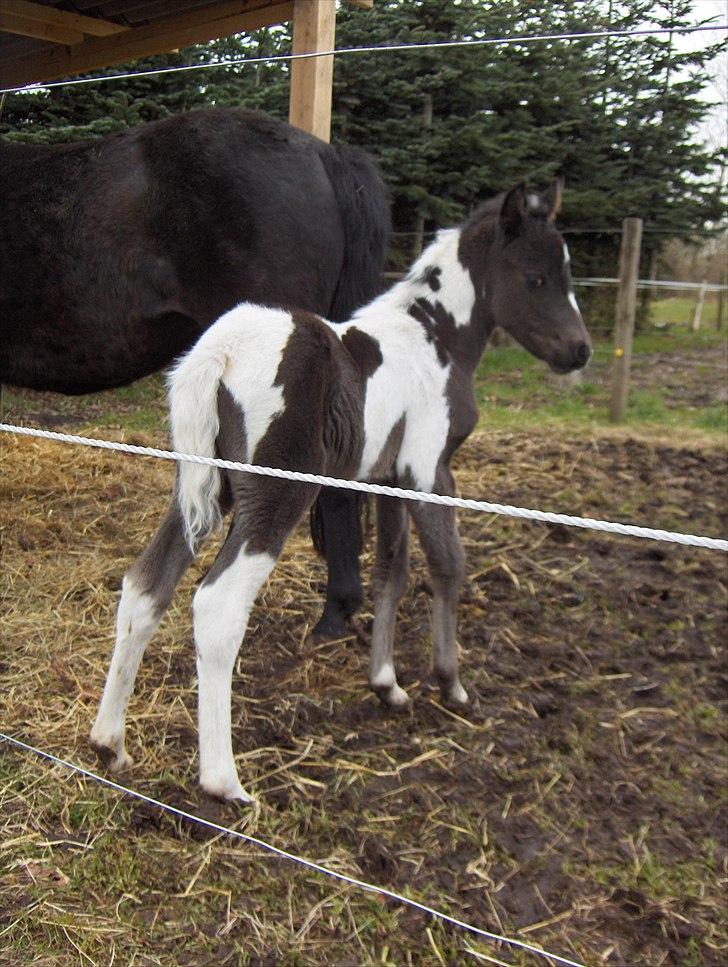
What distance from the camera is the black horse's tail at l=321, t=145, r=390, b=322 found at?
3.52 metres

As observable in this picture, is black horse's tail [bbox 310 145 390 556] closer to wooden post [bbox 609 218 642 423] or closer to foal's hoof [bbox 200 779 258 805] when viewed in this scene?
foal's hoof [bbox 200 779 258 805]

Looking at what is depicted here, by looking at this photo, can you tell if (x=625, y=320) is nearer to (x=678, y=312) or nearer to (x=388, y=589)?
(x=678, y=312)

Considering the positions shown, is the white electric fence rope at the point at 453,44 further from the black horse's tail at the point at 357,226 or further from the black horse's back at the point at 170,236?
the black horse's tail at the point at 357,226

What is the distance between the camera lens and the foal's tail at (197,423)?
242 centimetres

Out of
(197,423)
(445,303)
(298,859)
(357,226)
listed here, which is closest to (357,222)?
(357,226)

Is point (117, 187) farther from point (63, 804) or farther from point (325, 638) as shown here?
point (63, 804)

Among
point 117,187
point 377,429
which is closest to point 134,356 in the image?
point 117,187

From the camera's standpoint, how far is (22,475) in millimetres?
5102

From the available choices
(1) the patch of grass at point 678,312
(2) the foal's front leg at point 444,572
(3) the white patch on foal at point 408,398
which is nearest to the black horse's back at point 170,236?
(3) the white patch on foal at point 408,398

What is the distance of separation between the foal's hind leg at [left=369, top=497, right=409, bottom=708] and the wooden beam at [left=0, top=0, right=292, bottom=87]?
2.37 metres

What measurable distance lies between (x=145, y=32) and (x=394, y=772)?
3500 millimetres

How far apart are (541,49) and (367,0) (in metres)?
2.09

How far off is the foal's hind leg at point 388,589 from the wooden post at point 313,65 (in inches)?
70.5

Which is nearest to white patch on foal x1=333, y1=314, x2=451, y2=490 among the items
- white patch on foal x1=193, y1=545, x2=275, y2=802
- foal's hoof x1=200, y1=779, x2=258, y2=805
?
white patch on foal x1=193, y1=545, x2=275, y2=802
